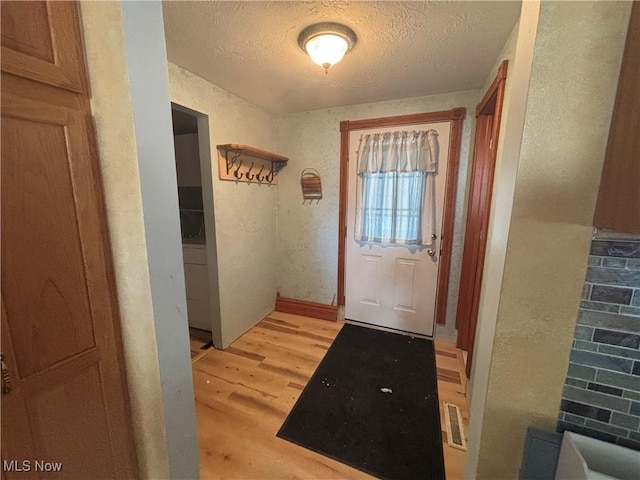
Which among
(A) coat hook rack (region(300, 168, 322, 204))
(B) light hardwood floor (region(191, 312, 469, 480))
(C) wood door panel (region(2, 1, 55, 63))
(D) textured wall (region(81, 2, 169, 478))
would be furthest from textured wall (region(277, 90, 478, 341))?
(C) wood door panel (region(2, 1, 55, 63))

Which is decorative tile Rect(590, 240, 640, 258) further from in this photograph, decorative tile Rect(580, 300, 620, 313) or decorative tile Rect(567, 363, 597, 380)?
decorative tile Rect(567, 363, 597, 380)

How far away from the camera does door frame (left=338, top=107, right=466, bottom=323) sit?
2.16 m

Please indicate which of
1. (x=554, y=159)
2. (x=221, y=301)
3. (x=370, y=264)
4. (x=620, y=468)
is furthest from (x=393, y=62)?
(x=221, y=301)

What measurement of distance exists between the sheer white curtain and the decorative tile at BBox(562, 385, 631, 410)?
68.1 inches

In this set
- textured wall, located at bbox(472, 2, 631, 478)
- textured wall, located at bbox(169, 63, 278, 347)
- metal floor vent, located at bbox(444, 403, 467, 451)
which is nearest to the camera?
textured wall, located at bbox(472, 2, 631, 478)

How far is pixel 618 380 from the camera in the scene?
0.66 m

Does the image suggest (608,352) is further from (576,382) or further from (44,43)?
(44,43)

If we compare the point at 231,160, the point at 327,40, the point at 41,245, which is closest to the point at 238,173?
the point at 231,160

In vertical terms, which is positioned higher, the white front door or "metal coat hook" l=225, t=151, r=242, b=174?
"metal coat hook" l=225, t=151, r=242, b=174

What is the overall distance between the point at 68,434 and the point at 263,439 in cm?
97

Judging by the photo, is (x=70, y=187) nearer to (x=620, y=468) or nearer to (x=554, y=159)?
(x=554, y=159)

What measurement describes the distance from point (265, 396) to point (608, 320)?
181 cm

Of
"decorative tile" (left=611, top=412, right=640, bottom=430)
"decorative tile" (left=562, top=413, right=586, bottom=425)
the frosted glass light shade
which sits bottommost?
"decorative tile" (left=562, top=413, right=586, bottom=425)

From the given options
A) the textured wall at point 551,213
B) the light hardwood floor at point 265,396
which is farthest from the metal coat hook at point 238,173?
the textured wall at point 551,213
